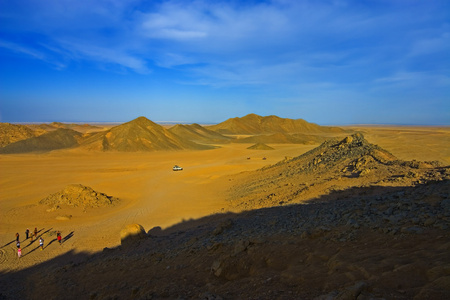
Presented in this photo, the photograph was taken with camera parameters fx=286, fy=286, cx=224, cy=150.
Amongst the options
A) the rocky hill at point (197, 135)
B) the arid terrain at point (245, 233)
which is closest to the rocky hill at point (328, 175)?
the arid terrain at point (245, 233)

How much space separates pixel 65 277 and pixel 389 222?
29.9 feet

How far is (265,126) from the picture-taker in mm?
119000

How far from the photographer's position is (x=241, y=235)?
849 cm

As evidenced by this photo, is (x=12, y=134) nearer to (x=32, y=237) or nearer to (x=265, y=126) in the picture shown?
(x=32, y=237)

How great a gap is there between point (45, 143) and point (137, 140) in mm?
17998

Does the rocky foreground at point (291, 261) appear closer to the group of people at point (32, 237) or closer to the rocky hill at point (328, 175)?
the group of people at point (32, 237)

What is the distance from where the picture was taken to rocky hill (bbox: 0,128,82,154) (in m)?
52.1

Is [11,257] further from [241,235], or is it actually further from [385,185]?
[385,185]

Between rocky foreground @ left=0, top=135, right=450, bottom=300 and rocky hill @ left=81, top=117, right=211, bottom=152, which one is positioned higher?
rocky hill @ left=81, top=117, right=211, bottom=152

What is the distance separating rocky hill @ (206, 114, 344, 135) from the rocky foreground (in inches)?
4073

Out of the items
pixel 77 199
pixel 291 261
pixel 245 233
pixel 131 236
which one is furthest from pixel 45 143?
pixel 291 261

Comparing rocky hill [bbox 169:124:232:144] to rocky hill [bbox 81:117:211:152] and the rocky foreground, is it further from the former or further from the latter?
the rocky foreground

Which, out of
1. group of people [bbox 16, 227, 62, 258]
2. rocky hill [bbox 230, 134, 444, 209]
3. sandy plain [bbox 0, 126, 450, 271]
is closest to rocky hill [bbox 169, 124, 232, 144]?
sandy plain [bbox 0, 126, 450, 271]

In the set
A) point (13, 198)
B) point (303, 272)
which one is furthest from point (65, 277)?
point (13, 198)
